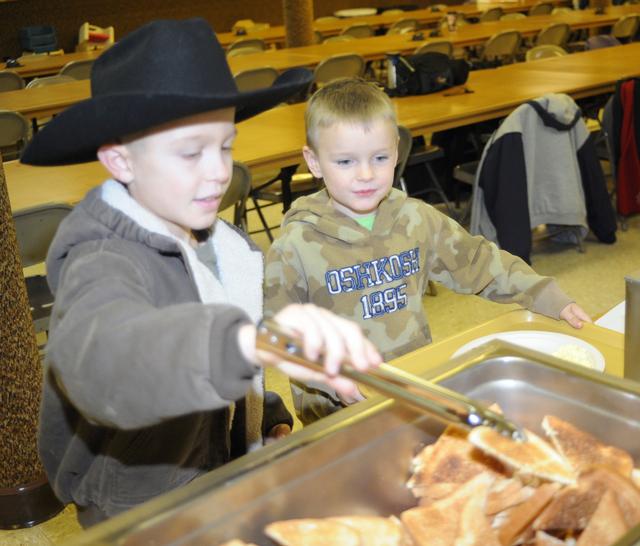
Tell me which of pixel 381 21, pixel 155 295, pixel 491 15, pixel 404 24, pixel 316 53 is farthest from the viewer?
pixel 381 21

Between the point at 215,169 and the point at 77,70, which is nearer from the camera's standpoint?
the point at 215,169

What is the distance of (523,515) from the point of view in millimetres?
915

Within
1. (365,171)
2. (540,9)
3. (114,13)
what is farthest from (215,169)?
(114,13)

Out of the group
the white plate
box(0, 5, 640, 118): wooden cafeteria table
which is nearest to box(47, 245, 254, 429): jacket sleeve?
the white plate

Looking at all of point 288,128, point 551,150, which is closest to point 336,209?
point 288,128

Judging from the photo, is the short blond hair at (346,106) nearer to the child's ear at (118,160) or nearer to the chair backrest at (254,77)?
the child's ear at (118,160)

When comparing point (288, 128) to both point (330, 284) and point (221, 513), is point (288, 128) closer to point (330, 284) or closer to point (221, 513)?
point (330, 284)

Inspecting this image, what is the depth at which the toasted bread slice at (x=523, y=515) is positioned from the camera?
2.97 ft

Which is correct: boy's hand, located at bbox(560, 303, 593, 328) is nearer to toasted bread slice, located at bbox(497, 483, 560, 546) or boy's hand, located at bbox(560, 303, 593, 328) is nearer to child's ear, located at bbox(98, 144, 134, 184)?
toasted bread slice, located at bbox(497, 483, 560, 546)

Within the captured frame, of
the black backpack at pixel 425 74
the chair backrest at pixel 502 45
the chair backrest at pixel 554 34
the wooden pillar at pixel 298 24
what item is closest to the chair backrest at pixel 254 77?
the black backpack at pixel 425 74

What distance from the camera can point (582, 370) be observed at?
109cm

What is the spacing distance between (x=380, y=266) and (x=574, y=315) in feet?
1.38

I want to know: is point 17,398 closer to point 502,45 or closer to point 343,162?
point 343,162

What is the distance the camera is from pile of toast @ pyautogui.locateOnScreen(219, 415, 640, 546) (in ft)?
2.89
